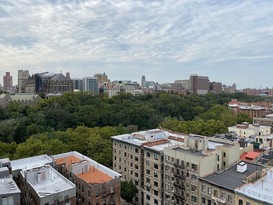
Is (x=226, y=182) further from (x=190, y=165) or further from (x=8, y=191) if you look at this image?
(x=8, y=191)

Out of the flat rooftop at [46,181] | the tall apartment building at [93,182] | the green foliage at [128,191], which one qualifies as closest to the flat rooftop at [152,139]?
the green foliage at [128,191]

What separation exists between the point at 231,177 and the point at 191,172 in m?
5.29

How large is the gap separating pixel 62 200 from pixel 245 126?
5736cm

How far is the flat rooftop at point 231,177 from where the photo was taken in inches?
1238

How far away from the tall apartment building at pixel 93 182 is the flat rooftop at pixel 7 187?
8269 millimetres

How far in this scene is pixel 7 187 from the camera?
24.6m

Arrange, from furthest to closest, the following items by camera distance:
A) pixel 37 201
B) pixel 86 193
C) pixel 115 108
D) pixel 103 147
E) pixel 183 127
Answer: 1. pixel 115 108
2. pixel 183 127
3. pixel 103 147
4. pixel 86 193
5. pixel 37 201

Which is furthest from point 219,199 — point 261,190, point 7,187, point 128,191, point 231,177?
point 7,187

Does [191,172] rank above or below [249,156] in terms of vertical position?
below

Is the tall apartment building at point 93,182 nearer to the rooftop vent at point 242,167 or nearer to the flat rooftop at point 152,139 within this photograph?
the flat rooftop at point 152,139

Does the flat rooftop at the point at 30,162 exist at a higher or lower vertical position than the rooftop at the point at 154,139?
lower

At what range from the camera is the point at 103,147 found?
60.0m

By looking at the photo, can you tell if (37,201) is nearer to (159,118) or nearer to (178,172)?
(178,172)

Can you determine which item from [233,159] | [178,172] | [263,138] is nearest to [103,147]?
[178,172]
